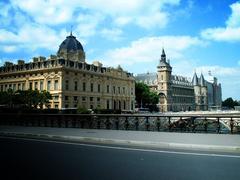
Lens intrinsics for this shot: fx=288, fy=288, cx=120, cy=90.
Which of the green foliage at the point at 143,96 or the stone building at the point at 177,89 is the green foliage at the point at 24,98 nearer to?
the green foliage at the point at 143,96

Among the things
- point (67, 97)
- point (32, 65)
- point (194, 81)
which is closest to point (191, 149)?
point (67, 97)

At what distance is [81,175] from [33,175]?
1.14 meters

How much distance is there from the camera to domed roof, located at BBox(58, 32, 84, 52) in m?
90.2

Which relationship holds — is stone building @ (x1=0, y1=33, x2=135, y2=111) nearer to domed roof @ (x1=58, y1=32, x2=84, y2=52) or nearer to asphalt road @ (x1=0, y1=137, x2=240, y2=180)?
domed roof @ (x1=58, y1=32, x2=84, y2=52)

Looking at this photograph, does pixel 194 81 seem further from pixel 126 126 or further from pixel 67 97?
pixel 126 126

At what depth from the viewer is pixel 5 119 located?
98.6 feet

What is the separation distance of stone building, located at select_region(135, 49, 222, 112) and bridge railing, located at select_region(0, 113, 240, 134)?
11393 cm

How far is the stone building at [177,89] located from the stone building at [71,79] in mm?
41125

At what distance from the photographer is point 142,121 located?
839 inches

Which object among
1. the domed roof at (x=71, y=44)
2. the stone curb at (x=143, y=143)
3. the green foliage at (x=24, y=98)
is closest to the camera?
the stone curb at (x=143, y=143)

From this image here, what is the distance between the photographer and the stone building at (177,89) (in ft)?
457

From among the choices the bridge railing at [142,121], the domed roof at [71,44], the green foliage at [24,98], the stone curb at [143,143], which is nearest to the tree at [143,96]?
the domed roof at [71,44]

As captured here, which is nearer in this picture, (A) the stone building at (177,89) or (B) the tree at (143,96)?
(B) the tree at (143,96)

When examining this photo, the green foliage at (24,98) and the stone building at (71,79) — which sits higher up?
→ the stone building at (71,79)
